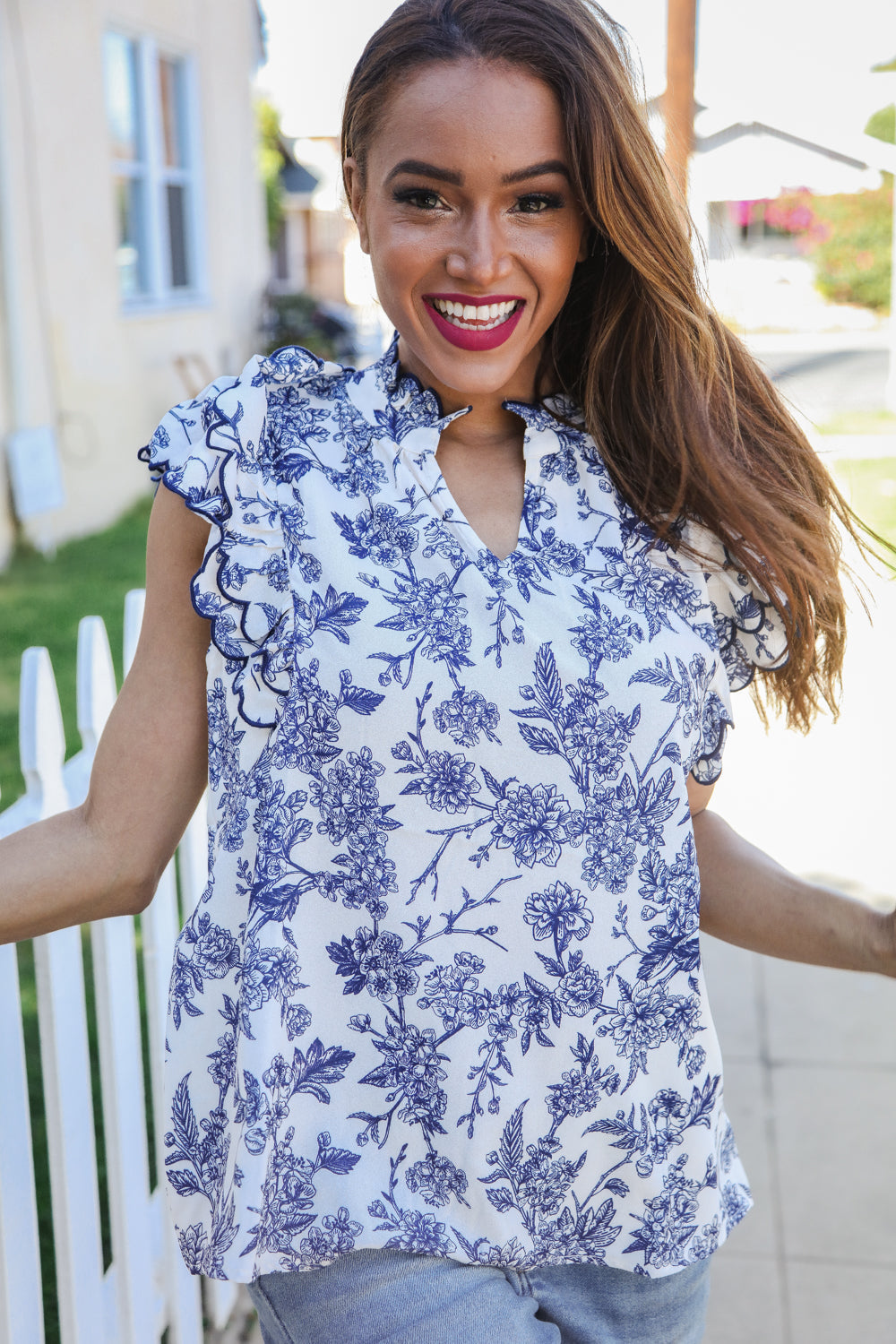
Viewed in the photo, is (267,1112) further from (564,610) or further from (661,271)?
(661,271)

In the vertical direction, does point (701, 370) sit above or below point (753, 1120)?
above

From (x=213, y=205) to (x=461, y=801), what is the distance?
38.2 ft

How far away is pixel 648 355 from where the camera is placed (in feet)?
5.24

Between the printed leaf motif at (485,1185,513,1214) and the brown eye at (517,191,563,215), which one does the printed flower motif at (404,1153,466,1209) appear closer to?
the printed leaf motif at (485,1185,513,1214)

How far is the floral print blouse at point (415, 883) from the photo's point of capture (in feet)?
4.40

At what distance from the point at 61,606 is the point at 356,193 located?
5.83m

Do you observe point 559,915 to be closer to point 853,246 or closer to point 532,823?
point 532,823

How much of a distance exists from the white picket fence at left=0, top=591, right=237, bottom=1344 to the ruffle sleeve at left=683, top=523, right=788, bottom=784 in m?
0.75

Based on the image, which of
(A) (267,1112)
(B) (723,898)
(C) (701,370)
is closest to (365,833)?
(A) (267,1112)

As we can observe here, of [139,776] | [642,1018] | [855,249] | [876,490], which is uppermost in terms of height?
[855,249]

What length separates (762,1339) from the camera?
8.81 feet

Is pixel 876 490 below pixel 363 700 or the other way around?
below

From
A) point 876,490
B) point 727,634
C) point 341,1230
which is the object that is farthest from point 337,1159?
point 876,490

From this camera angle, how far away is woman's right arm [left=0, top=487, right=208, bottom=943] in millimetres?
1414
